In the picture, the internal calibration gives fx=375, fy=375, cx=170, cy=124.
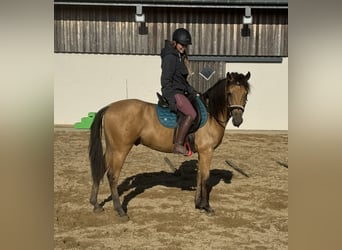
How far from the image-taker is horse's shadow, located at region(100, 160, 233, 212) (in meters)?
5.16

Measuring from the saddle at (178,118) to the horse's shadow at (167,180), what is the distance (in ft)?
3.67

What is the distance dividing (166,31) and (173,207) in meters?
7.44

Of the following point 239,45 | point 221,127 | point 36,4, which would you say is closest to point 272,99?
point 239,45

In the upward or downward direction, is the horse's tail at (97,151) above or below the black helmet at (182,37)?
below

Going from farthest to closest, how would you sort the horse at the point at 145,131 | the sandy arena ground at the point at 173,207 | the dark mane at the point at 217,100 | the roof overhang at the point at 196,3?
the roof overhang at the point at 196,3 < the dark mane at the point at 217,100 < the horse at the point at 145,131 < the sandy arena ground at the point at 173,207

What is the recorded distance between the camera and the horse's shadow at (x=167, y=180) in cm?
516

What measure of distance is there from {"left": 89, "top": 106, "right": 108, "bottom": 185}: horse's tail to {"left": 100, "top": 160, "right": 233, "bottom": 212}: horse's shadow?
0.60 meters

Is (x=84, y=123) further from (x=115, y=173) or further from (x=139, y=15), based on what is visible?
(x=115, y=173)

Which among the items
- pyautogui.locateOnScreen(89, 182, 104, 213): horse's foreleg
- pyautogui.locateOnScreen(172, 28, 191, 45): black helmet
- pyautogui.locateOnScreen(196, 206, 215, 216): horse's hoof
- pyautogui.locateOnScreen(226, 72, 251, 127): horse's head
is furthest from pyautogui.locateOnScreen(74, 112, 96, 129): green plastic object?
pyautogui.locateOnScreen(226, 72, 251, 127): horse's head

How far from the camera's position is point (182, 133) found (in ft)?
13.5

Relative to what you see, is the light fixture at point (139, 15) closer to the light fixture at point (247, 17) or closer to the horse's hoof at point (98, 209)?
the light fixture at point (247, 17)

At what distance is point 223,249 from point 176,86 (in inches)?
69.4

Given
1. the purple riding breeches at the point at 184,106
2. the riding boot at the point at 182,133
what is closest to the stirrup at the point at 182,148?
the riding boot at the point at 182,133

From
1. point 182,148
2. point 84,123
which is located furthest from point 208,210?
point 84,123
